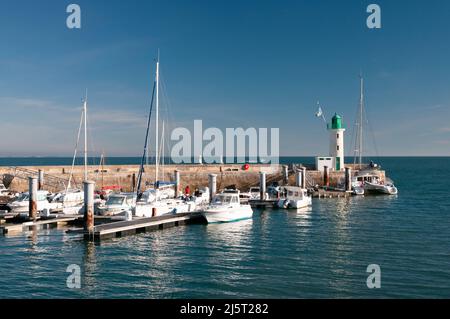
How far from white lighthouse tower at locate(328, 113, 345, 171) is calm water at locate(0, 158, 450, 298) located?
34.4 m

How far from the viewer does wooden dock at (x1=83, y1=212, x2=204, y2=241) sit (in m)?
30.9

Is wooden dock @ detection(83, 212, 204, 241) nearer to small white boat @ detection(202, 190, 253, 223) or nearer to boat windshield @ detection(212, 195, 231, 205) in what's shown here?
small white boat @ detection(202, 190, 253, 223)

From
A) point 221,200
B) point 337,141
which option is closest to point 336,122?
point 337,141

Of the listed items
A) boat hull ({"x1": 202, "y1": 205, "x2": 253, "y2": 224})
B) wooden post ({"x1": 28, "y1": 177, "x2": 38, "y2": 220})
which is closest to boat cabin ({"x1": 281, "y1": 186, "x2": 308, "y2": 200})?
boat hull ({"x1": 202, "y1": 205, "x2": 253, "y2": 224})

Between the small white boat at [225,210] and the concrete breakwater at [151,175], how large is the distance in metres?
16.3

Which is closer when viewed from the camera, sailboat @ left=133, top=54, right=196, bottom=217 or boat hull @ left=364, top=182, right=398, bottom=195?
sailboat @ left=133, top=54, right=196, bottom=217

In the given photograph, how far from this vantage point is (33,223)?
116ft

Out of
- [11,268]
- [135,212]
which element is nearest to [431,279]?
[11,268]

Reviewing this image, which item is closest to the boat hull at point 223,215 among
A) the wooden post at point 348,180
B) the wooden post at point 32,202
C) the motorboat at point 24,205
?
the wooden post at point 32,202

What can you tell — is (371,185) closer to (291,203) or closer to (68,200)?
(291,203)

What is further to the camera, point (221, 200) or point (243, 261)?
point (221, 200)

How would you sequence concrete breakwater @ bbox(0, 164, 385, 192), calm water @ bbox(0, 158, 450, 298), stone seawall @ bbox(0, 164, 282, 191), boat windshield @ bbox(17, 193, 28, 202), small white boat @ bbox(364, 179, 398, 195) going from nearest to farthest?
calm water @ bbox(0, 158, 450, 298), boat windshield @ bbox(17, 193, 28, 202), concrete breakwater @ bbox(0, 164, 385, 192), stone seawall @ bbox(0, 164, 282, 191), small white boat @ bbox(364, 179, 398, 195)

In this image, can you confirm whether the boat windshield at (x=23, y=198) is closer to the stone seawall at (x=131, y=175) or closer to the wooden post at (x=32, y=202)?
the wooden post at (x=32, y=202)

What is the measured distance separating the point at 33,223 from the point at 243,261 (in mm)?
18818
